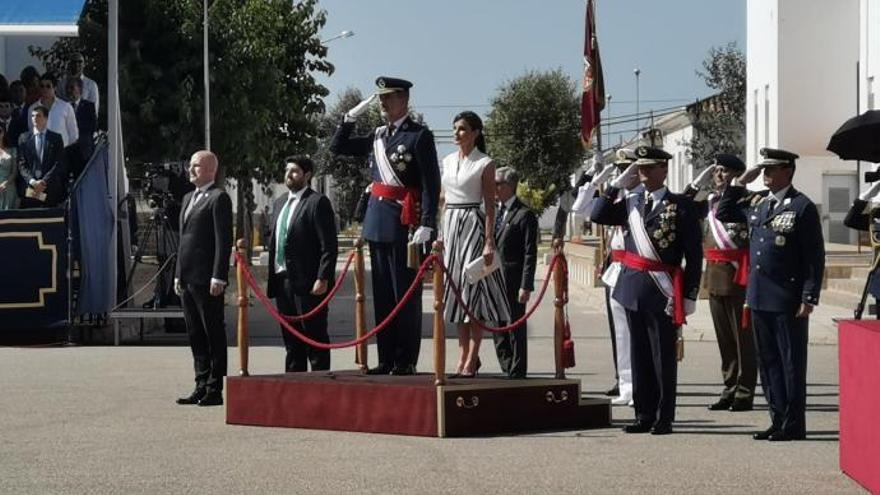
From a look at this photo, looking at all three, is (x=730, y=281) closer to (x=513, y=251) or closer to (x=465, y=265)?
(x=513, y=251)

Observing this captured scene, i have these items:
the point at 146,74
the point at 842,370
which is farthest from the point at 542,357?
the point at 146,74

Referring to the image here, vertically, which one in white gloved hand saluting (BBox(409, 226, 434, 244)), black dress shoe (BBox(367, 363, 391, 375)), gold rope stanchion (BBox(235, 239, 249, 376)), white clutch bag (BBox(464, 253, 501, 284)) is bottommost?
black dress shoe (BBox(367, 363, 391, 375))

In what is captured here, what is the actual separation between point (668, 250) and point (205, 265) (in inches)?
154

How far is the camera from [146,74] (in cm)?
4397

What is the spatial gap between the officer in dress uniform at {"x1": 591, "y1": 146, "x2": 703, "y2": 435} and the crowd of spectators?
453 inches

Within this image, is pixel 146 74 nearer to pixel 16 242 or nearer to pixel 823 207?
pixel 16 242

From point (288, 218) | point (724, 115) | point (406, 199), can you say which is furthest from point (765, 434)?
point (724, 115)

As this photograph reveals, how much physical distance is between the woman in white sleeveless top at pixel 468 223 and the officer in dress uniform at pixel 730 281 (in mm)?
1682

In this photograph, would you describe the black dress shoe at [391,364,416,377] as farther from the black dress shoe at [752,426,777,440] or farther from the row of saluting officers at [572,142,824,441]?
the black dress shoe at [752,426,777,440]

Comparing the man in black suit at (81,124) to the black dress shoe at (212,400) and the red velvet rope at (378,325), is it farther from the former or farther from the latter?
the red velvet rope at (378,325)

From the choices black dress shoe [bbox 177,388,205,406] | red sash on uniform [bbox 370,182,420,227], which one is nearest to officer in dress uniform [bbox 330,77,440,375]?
red sash on uniform [bbox 370,182,420,227]

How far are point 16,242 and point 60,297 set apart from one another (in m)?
0.80

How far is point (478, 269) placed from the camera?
1427cm

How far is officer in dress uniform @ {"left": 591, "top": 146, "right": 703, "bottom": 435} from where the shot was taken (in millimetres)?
13172
